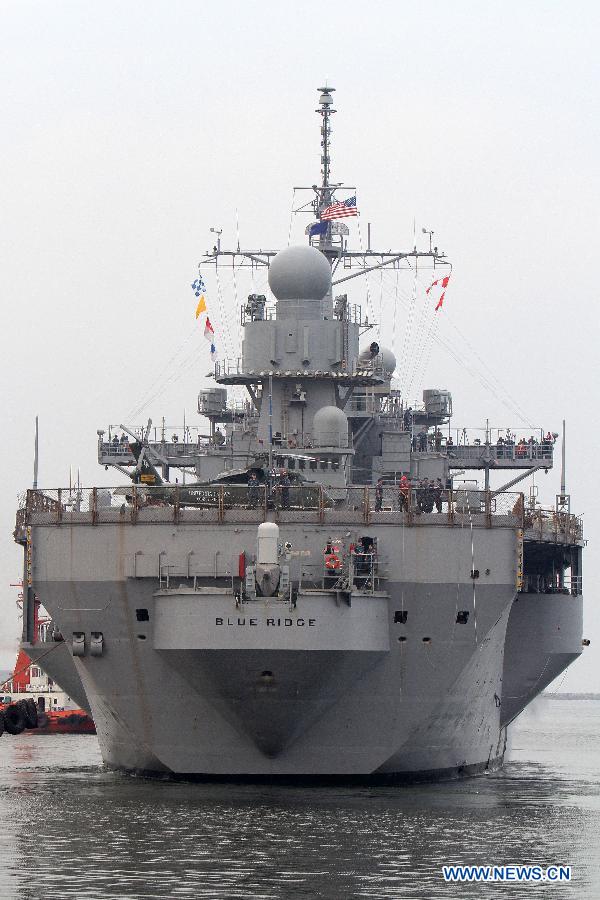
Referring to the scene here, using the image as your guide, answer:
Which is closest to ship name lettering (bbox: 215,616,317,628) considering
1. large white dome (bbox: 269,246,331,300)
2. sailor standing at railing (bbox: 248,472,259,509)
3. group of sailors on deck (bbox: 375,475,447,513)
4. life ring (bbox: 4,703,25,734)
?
sailor standing at railing (bbox: 248,472,259,509)

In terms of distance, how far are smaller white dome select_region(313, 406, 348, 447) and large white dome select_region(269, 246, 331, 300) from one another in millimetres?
3713

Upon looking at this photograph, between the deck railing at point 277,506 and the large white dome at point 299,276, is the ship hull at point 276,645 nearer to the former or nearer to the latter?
the deck railing at point 277,506

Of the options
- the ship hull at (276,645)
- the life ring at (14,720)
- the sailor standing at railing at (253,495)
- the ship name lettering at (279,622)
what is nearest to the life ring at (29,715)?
the life ring at (14,720)

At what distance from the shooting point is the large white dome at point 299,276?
44.8 meters

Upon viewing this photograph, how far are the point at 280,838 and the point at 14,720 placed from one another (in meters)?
13.7

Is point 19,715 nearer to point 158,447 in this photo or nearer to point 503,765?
point 158,447

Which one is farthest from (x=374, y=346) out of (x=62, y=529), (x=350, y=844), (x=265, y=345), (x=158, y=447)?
(x=350, y=844)

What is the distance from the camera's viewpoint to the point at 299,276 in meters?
44.8

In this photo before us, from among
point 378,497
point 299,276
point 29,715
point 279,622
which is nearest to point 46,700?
point 29,715

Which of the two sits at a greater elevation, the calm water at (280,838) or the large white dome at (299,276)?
the large white dome at (299,276)

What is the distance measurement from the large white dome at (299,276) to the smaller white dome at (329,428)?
12.2 ft

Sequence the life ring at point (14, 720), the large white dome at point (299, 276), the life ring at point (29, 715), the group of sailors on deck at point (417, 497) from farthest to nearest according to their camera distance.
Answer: the large white dome at point (299, 276), the life ring at point (29, 715), the life ring at point (14, 720), the group of sailors on deck at point (417, 497)

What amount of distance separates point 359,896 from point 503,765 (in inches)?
965

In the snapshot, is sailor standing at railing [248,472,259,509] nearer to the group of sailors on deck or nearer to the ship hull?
the ship hull
